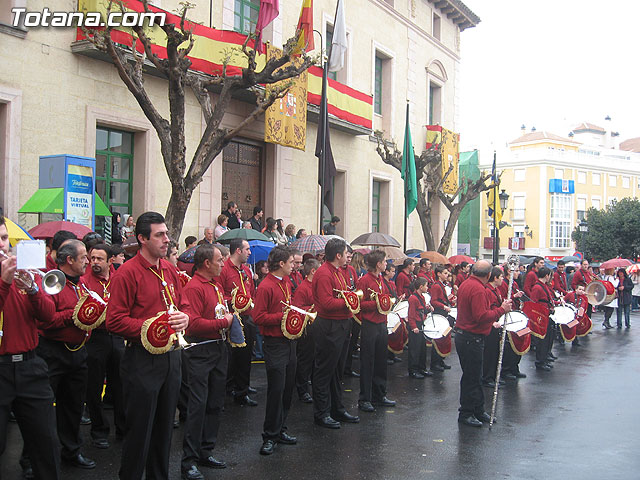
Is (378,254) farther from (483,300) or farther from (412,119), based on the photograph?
(412,119)

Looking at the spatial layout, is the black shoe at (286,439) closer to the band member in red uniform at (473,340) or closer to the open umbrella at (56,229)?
the band member in red uniform at (473,340)

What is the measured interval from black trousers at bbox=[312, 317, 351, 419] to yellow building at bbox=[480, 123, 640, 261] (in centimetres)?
5606

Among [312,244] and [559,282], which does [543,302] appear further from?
[312,244]

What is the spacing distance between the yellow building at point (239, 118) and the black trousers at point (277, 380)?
25.3ft

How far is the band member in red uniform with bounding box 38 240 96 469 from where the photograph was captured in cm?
580

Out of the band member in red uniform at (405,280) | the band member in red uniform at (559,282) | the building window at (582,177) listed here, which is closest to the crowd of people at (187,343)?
the band member in red uniform at (405,280)

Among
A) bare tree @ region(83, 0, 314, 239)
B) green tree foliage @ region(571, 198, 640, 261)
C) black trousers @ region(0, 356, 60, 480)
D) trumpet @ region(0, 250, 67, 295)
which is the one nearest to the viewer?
trumpet @ region(0, 250, 67, 295)

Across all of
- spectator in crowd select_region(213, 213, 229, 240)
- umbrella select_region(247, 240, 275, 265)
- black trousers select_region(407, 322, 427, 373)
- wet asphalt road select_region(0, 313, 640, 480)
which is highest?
spectator in crowd select_region(213, 213, 229, 240)

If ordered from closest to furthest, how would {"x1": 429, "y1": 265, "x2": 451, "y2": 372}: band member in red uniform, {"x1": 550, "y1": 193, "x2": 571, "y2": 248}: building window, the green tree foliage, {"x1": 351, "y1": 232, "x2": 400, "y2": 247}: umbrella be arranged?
{"x1": 429, "y1": 265, "x2": 451, "y2": 372}: band member in red uniform < {"x1": 351, "y1": 232, "x2": 400, "y2": 247}: umbrella < the green tree foliage < {"x1": 550, "y1": 193, "x2": 571, "y2": 248}: building window

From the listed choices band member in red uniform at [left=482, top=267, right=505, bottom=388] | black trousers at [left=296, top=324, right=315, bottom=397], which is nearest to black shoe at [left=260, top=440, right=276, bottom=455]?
black trousers at [left=296, top=324, right=315, bottom=397]

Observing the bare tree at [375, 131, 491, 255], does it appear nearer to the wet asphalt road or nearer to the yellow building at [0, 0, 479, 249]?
the yellow building at [0, 0, 479, 249]

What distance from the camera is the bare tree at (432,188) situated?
23.5 meters

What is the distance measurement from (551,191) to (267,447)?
61039 millimetres

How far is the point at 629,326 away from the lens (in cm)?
2055
